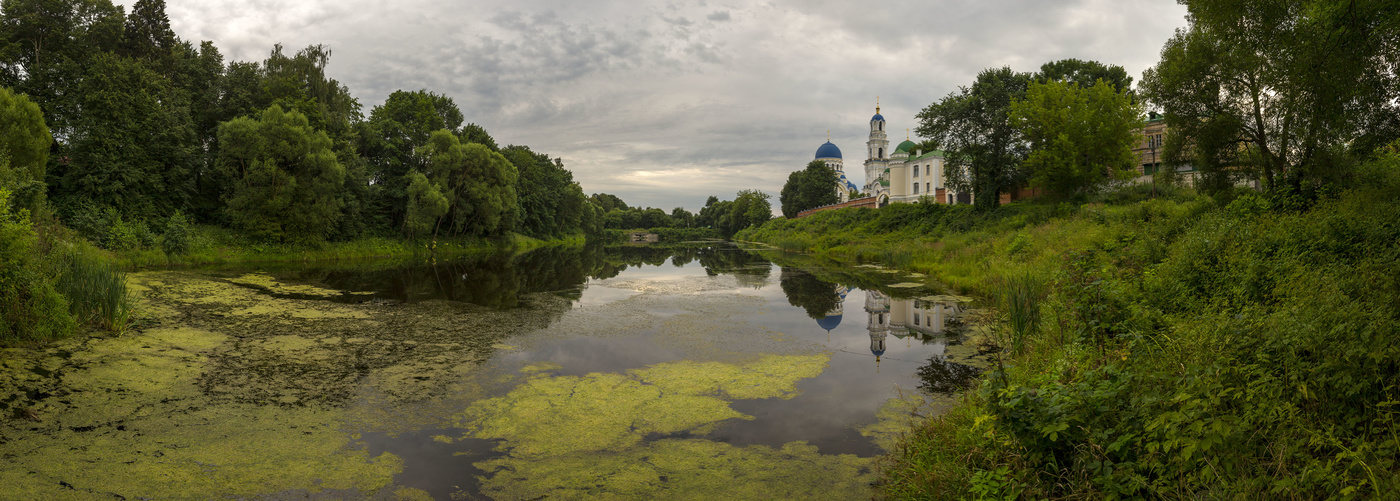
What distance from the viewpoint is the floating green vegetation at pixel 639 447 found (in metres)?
4.45

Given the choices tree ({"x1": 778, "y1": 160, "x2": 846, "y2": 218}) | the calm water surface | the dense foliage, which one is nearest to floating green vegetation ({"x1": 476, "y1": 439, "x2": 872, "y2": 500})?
the calm water surface

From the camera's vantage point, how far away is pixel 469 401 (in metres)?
6.43

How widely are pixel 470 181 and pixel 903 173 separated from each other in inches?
1660

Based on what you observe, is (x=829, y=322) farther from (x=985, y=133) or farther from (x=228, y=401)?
(x=985, y=133)

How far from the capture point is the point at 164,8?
30562mm

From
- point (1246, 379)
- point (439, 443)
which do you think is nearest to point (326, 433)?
point (439, 443)

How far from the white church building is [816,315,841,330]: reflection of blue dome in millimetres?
33046

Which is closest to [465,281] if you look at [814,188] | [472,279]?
[472,279]

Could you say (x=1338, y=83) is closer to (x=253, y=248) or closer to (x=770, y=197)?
(x=253, y=248)

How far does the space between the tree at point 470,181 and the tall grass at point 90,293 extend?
977 inches

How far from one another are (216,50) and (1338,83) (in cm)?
4177

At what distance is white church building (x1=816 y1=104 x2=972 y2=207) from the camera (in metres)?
51.2

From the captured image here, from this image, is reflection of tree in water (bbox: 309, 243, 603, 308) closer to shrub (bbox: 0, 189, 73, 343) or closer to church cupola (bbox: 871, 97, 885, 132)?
shrub (bbox: 0, 189, 73, 343)

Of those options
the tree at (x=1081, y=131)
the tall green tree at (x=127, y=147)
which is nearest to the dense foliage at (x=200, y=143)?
the tall green tree at (x=127, y=147)
